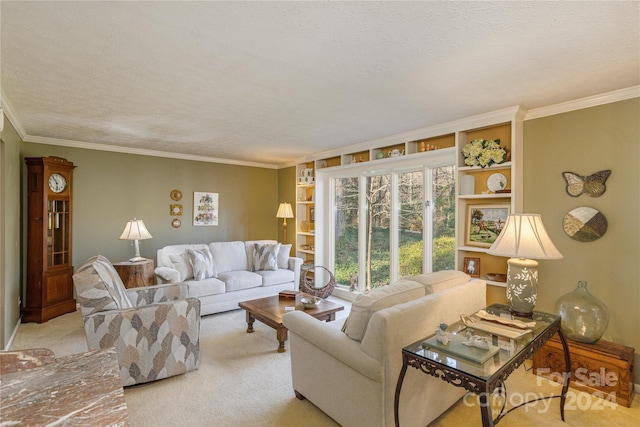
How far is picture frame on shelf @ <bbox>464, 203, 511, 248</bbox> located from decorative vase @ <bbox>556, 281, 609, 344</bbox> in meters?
0.91

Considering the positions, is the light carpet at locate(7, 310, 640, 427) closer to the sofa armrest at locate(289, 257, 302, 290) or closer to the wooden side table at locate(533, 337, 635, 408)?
the wooden side table at locate(533, 337, 635, 408)

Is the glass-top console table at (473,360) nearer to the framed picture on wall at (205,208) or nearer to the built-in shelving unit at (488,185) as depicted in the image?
the built-in shelving unit at (488,185)

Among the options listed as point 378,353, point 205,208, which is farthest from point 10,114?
point 378,353

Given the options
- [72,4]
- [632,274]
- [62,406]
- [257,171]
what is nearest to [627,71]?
[632,274]

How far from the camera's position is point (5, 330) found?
3201 mm

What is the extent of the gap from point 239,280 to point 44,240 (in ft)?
8.36

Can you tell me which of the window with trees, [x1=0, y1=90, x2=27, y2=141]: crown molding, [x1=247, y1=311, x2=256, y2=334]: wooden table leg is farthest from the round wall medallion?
[x1=0, y1=90, x2=27, y2=141]: crown molding

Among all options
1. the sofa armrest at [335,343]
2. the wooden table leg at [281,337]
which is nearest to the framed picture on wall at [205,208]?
the wooden table leg at [281,337]

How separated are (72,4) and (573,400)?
422 centimetres

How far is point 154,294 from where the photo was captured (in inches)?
131

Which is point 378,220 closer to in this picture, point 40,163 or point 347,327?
point 347,327

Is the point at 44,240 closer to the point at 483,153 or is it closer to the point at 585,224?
the point at 483,153

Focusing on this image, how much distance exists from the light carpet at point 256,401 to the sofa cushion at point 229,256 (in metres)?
1.79

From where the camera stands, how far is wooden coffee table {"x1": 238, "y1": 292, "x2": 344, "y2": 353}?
324cm
